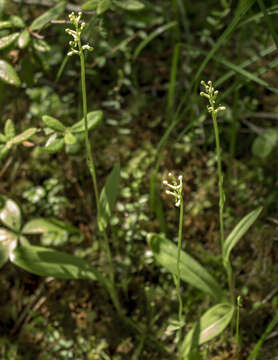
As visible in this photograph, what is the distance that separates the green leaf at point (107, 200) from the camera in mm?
1784

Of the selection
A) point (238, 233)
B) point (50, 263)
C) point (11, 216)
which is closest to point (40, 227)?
point (11, 216)

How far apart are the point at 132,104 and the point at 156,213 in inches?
36.8

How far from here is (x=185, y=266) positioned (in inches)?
71.9

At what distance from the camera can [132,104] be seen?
2.82 metres

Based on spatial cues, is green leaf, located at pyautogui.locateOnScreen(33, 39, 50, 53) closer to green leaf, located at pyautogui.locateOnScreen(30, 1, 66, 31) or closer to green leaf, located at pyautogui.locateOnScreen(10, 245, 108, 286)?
green leaf, located at pyautogui.locateOnScreen(30, 1, 66, 31)

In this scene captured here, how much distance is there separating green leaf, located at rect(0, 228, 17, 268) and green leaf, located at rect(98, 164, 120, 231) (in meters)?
0.50

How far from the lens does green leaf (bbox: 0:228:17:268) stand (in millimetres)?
1933

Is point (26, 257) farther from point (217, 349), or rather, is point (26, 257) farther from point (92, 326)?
point (217, 349)

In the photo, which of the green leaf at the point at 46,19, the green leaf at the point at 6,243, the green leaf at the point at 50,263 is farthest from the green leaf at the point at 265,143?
the green leaf at the point at 6,243

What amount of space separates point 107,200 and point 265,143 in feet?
3.82

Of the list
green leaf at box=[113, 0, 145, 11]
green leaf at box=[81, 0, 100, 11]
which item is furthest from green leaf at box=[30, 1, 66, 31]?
green leaf at box=[113, 0, 145, 11]

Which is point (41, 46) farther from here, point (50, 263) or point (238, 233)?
point (238, 233)

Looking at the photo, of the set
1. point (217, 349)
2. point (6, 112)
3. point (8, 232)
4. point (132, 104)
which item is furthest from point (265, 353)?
point (6, 112)

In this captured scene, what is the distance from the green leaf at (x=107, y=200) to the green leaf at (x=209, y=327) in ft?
1.87
